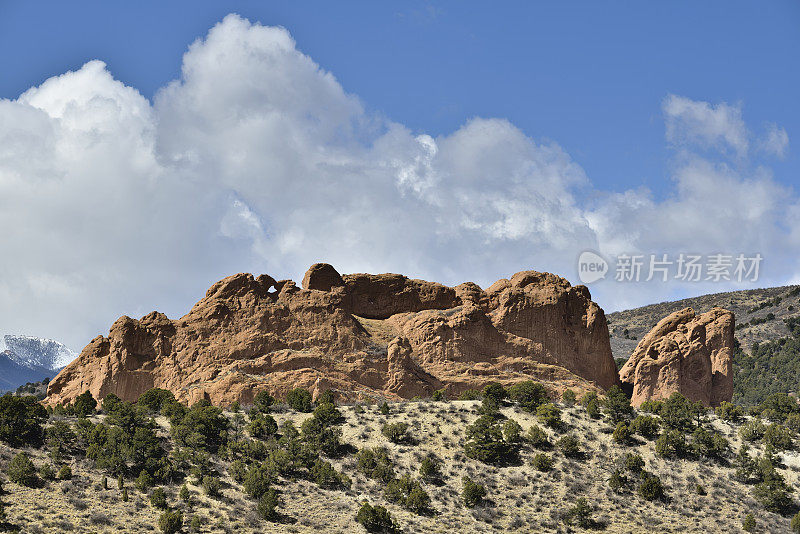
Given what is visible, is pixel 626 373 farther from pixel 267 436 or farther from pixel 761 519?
pixel 267 436

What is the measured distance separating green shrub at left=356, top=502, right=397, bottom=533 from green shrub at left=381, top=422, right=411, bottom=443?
31.9 feet

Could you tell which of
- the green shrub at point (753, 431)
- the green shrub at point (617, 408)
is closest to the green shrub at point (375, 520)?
the green shrub at point (617, 408)

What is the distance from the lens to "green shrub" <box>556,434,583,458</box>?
2514 inches

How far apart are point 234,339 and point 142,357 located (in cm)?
690

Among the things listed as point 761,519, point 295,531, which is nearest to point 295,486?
point 295,531

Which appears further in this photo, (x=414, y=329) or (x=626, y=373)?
(x=626, y=373)

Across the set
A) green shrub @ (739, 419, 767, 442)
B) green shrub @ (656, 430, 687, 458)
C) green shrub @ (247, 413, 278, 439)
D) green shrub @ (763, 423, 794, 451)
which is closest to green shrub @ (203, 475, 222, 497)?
green shrub @ (247, 413, 278, 439)

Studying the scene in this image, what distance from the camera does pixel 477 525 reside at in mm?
55188

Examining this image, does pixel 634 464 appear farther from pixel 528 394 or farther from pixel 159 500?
pixel 159 500

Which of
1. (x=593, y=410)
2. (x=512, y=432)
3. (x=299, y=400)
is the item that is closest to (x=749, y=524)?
(x=593, y=410)

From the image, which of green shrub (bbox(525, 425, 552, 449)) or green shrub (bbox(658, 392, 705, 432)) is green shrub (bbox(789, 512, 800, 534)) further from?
green shrub (bbox(525, 425, 552, 449))

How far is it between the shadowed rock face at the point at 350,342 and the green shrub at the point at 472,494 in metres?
12.4

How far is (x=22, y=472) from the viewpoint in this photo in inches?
2014

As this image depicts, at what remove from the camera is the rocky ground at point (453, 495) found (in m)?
50.6
